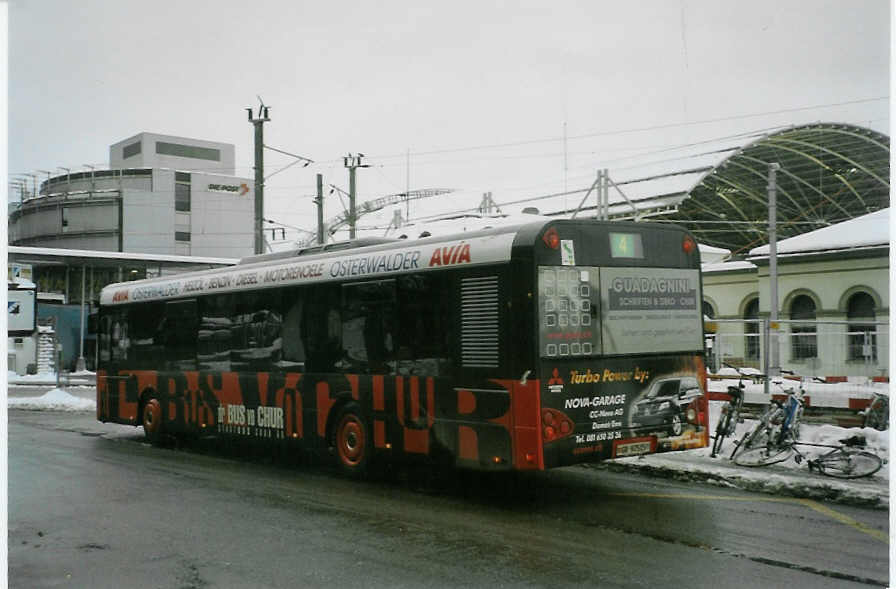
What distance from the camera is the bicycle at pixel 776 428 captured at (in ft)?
36.3

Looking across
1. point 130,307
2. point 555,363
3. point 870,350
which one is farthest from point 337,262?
point 870,350

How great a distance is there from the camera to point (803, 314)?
92.6 feet

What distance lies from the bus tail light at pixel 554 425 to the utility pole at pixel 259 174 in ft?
52.9

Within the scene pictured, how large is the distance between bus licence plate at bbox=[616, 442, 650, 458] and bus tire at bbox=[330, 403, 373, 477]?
2.93 m

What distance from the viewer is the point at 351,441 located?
35.0 ft

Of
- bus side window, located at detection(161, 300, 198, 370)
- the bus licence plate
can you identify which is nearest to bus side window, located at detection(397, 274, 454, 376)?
the bus licence plate

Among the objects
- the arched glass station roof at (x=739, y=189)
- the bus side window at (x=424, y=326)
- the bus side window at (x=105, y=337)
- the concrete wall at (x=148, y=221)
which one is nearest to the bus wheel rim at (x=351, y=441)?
the bus side window at (x=424, y=326)

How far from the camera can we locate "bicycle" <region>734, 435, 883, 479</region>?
10.1 meters

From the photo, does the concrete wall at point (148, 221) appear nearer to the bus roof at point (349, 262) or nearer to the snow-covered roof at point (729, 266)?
the bus roof at point (349, 262)

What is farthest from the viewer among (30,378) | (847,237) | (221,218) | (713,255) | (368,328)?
(30,378)

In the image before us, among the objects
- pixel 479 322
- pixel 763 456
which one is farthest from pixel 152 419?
pixel 763 456

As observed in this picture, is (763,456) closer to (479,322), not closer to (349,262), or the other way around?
(479,322)

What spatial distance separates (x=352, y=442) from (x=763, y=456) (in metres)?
5.11

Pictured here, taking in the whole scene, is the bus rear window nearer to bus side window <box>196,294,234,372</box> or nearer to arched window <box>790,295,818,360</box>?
bus side window <box>196,294,234,372</box>
